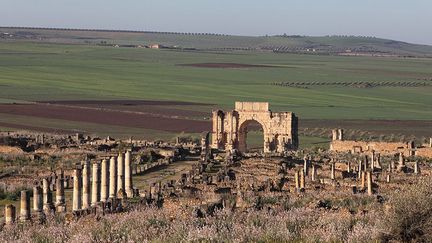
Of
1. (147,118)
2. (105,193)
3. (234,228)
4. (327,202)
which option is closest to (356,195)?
(327,202)

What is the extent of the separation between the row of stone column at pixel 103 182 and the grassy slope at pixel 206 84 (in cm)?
5513

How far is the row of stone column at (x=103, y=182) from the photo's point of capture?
89.9ft

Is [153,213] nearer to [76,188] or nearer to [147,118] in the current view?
[76,188]

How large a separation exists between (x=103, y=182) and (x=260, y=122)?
29528 mm

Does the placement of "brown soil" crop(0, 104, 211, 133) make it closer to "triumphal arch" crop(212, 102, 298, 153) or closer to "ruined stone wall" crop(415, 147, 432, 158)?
"triumphal arch" crop(212, 102, 298, 153)

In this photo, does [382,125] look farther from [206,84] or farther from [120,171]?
[120,171]

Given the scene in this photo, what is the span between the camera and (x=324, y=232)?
15.2m

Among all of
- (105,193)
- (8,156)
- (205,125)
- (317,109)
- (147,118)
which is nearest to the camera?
(105,193)

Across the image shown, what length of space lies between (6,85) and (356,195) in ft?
281

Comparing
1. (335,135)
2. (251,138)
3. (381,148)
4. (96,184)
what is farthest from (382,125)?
(96,184)

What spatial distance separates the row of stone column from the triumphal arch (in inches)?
987

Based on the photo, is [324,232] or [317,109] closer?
[324,232]

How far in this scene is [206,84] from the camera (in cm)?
12400

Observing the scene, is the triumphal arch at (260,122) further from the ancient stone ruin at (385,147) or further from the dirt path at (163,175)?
the dirt path at (163,175)
